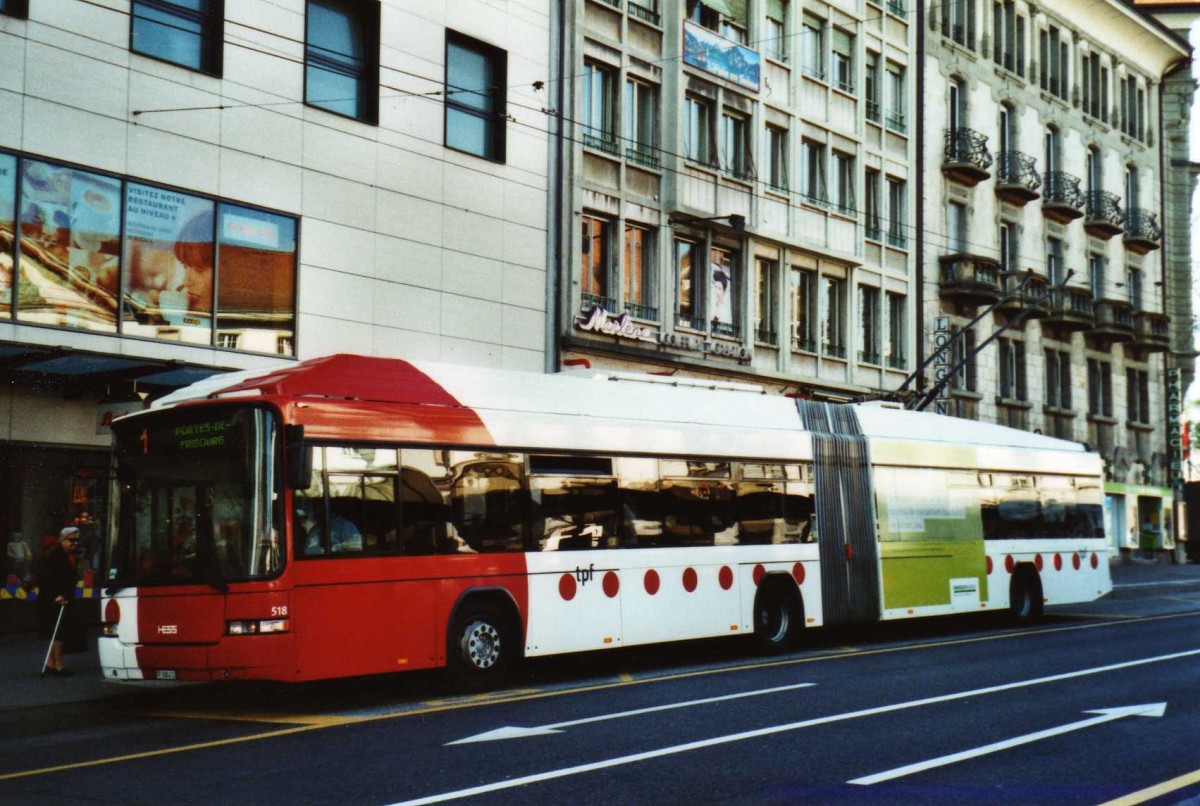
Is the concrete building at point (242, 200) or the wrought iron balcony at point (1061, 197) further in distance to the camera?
the wrought iron balcony at point (1061, 197)

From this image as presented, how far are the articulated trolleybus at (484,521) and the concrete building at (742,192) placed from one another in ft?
30.1

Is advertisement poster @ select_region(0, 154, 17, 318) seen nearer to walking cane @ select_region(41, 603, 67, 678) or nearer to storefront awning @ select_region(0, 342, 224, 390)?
storefront awning @ select_region(0, 342, 224, 390)

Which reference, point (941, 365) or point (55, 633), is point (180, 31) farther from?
point (941, 365)

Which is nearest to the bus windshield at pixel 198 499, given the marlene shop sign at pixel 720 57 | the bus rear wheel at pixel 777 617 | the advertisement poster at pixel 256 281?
the bus rear wheel at pixel 777 617

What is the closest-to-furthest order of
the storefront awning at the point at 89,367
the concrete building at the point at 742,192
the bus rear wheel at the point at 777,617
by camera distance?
the storefront awning at the point at 89,367, the bus rear wheel at the point at 777,617, the concrete building at the point at 742,192

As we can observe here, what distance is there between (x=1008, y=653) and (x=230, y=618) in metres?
9.54

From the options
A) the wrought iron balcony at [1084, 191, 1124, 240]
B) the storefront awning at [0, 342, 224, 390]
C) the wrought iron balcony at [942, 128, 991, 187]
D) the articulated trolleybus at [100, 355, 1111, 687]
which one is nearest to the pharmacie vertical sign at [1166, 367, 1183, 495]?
the wrought iron balcony at [1084, 191, 1124, 240]

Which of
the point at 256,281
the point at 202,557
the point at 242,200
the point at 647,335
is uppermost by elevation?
the point at 242,200

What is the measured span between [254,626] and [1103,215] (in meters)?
44.3

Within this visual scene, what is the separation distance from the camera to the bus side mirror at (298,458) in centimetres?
1277

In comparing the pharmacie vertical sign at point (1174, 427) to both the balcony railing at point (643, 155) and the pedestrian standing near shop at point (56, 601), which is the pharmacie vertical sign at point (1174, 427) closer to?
the balcony railing at point (643, 155)

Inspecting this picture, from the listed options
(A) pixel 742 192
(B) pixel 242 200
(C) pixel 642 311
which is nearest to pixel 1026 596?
(C) pixel 642 311

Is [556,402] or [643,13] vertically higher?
[643,13]

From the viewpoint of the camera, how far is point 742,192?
109 feet
